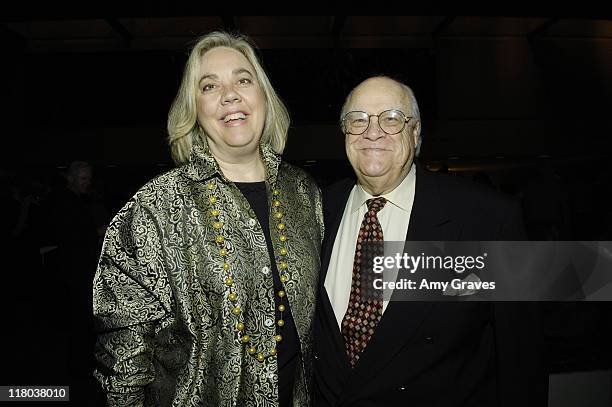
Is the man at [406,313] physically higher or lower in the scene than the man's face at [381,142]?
lower

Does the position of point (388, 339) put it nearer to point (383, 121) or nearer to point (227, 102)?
point (383, 121)

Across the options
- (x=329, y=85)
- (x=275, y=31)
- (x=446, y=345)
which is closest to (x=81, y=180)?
(x=446, y=345)

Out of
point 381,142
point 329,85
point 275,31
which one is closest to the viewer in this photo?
point 381,142

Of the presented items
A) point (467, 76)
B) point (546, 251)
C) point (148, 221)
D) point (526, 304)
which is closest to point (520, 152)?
point (467, 76)

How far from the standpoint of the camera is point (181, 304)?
52.1 inches

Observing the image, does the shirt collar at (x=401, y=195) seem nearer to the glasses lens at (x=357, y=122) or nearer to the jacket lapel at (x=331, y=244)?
the jacket lapel at (x=331, y=244)

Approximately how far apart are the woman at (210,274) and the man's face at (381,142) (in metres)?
0.29

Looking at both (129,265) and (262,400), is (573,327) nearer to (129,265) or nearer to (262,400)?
(262,400)

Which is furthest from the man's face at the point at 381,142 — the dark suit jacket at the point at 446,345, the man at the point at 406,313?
the dark suit jacket at the point at 446,345

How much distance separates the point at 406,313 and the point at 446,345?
143 mm

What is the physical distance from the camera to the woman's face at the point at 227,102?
151 centimetres

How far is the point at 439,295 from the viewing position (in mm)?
1417

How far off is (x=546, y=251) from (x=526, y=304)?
0.59 meters

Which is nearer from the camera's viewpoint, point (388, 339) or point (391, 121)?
point (388, 339)
